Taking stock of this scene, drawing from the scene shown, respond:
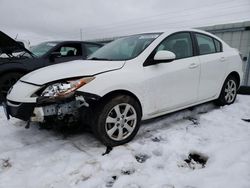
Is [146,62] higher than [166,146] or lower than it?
higher

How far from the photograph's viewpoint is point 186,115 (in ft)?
13.3

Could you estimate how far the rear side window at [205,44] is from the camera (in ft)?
12.9

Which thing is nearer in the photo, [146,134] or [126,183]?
[126,183]

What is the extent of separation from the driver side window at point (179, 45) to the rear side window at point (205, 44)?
25cm

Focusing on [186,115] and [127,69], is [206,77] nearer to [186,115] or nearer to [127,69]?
[186,115]

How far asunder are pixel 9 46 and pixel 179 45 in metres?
3.63

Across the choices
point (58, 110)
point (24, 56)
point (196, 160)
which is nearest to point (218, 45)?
point (196, 160)

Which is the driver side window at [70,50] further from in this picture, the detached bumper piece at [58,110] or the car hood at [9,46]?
the detached bumper piece at [58,110]

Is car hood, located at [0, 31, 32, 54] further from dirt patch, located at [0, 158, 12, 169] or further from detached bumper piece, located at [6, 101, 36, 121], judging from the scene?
dirt patch, located at [0, 158, 12, 169]

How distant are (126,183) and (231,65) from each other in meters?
3.36

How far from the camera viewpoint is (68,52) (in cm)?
598

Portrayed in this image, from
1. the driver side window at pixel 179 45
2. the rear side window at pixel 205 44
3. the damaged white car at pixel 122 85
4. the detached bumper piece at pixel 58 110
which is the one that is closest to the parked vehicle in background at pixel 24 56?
the damaged white car at pixel 122 85

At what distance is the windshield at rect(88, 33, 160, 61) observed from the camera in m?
3.25

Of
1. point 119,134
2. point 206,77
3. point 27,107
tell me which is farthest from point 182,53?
point 27,107
